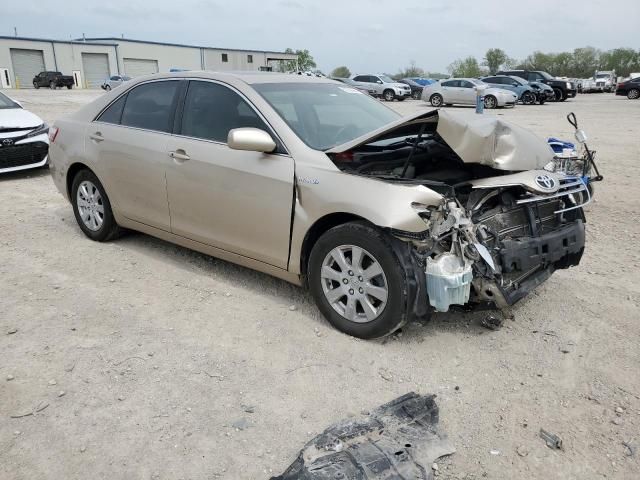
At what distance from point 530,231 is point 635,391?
1.15 m

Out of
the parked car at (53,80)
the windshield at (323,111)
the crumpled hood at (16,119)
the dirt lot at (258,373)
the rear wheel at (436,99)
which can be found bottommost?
the parked car at (53,80)

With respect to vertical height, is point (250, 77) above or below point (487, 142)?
above

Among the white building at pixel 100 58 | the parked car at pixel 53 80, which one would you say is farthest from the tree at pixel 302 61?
the parked car at pixel 53 80

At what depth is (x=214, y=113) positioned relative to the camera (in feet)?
14.0

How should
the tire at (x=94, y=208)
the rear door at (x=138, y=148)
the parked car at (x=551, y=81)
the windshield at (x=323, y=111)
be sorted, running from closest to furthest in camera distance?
→ 1. the windshield at (x=323, y=111)
2. the rear door at (x=138, y=148)
3. the tire at (x=94, y=208)
4. the parked car at (x=551, y=81)

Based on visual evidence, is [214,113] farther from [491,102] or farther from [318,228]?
[491,102]

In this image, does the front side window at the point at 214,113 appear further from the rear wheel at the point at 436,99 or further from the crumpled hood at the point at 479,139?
the rear wheel at the point at 436,99

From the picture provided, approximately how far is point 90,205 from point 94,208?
0.20ft

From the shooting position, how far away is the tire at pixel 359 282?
3.31m

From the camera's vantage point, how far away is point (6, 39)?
52.7m

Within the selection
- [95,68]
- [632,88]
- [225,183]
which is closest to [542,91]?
[632,88]

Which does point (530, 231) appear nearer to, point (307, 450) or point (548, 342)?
point (548, 342)

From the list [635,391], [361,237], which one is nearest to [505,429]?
[635,391]

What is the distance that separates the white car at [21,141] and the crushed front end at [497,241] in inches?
295
